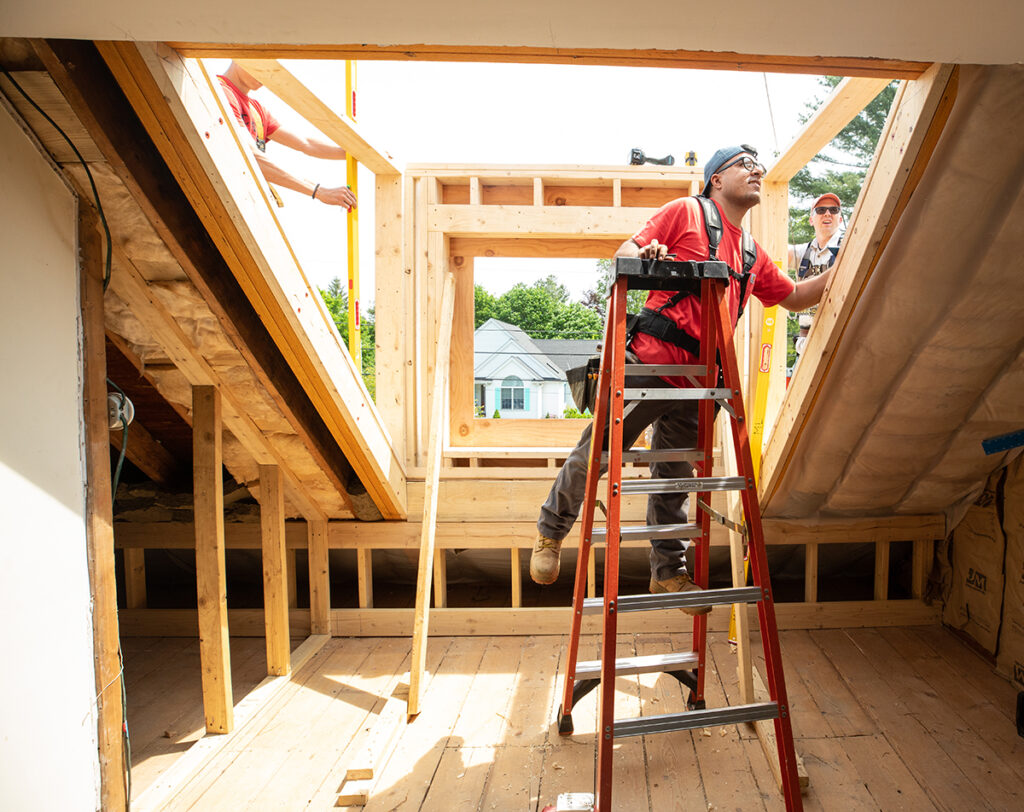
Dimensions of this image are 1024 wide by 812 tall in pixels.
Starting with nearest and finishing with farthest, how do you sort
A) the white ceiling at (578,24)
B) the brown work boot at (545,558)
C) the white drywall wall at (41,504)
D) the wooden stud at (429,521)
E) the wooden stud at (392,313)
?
the white ceiling at (578,24), the white drywall wall at (41,504), the brown work boot at (545,558), the wooden stud at (429,521), the wooden stud at (392,313)

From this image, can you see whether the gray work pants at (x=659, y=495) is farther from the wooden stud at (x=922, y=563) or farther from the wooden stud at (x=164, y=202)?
the wooden stud at (x=922, y=563)

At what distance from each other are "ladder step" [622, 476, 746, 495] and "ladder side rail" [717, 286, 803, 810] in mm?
37

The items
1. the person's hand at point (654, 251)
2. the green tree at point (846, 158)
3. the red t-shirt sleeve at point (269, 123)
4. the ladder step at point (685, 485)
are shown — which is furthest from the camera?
the green tree at point (846, 158)

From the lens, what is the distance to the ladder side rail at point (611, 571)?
1.60 m

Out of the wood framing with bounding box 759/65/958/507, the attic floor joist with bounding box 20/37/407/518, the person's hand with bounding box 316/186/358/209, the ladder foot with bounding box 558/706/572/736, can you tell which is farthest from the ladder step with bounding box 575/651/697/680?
the person's hand with bounding box 316/186/358/209

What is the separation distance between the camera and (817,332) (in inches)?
88.7

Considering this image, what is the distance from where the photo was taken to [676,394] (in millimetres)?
1776

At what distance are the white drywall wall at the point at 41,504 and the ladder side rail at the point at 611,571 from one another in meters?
1.31

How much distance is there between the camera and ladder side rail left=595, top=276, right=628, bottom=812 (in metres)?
1.60

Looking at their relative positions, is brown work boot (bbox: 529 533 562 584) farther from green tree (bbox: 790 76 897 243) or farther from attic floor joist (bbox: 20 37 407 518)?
green tree (bbox: 790 76 897 243)

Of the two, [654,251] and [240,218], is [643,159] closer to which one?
[654,251]

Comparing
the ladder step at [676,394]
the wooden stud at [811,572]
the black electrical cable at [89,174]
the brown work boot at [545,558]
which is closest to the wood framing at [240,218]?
the black electrical cable at [89,174]

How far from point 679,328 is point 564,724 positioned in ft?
4.63

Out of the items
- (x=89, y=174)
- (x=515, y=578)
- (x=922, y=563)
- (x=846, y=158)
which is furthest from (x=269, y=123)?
(x=846, y=158)
